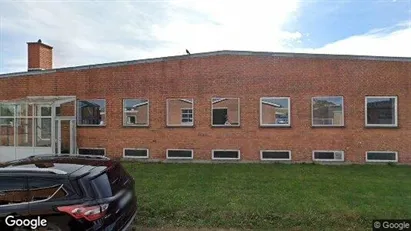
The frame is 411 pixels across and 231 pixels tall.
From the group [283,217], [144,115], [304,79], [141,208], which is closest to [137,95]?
[144,115]

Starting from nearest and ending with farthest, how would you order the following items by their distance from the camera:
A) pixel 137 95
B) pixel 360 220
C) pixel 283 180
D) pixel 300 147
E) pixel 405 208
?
pixel 360 220, pixel 405 208, pixel 283 180, pixel 300 147, pixel 137 95

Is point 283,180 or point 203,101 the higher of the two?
point 203,101

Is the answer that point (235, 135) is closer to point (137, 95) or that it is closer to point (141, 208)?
point (137, 95)

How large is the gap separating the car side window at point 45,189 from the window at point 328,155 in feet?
37.6

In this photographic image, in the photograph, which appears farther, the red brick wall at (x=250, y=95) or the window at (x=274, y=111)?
the window at (x=274, y=111)

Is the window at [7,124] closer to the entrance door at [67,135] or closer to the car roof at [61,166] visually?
the entrance door at [67,135]

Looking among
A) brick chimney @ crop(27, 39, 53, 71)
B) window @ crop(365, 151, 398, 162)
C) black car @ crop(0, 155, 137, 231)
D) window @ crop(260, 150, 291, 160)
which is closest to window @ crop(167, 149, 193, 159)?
window @ crop(260, 150, 291, 160)

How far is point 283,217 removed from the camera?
591 cm

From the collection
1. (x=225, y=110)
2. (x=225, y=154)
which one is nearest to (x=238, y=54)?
(x=225, y=110)

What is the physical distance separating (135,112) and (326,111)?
28.1ft

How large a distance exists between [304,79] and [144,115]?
290 inches

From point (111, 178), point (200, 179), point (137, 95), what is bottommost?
point (200, 179)

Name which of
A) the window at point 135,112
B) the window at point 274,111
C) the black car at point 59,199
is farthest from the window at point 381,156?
the black car at point 59,199

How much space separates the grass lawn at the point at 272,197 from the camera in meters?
5.79
